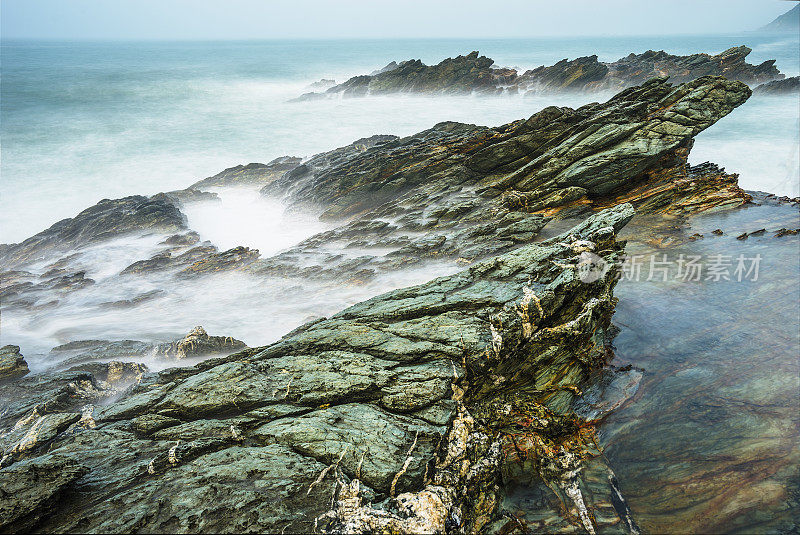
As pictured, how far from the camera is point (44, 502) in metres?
5.29

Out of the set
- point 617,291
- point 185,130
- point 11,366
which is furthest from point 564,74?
point 11,366

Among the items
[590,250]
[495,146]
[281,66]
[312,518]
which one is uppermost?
[281,66]

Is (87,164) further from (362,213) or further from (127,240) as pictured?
(362,213)

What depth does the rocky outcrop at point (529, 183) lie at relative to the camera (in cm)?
1694

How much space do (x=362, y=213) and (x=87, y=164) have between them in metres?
44.9

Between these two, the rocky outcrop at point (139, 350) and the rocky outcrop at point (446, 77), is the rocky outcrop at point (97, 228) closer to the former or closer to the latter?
the rocky outcrop at point (139, 350)

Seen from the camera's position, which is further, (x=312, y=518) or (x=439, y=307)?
(x=439, y=307)

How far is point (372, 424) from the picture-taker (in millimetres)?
6688

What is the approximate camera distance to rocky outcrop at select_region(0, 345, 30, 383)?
528 inches

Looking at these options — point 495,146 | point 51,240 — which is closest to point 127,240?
point 51,240

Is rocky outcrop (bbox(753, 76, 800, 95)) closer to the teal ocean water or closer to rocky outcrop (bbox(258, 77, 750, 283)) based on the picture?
the teal ocean water

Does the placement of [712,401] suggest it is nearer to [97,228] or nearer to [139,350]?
[139,350]

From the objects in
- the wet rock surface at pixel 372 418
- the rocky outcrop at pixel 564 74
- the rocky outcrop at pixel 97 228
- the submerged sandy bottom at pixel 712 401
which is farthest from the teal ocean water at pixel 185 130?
the wet rock surface at pixel 372 418

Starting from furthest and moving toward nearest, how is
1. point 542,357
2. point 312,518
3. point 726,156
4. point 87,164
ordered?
point 87,164
point 726,156
point 542,357
point 312,518
